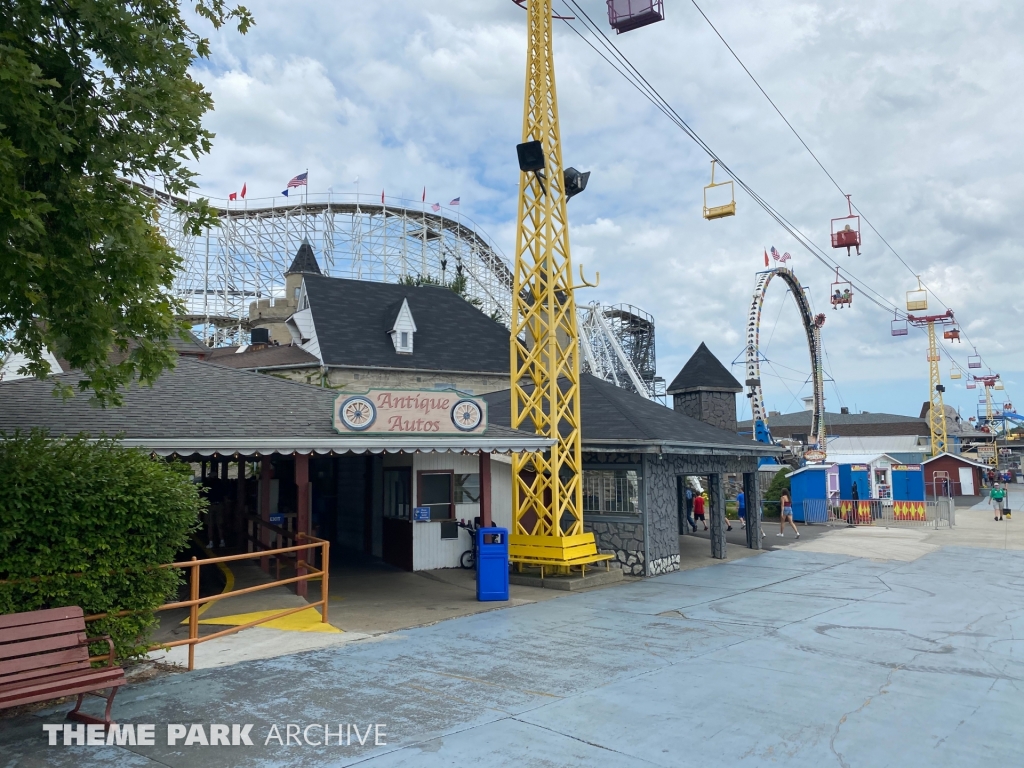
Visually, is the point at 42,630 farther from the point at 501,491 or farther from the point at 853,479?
the point at 853,479

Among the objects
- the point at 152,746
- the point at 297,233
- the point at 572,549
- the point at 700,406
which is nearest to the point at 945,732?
the point at 152,746

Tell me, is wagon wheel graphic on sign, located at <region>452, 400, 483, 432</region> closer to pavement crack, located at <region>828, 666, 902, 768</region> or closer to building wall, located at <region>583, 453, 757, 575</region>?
building wall, located at <region>583, 453, 757, 575</region>

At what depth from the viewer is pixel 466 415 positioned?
42.6 ft

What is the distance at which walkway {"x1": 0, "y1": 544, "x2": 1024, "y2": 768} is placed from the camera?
5.65 metres

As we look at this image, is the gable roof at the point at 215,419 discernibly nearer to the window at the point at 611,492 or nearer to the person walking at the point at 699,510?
the window at the point at 611,492

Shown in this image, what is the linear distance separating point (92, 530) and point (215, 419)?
4.89 m

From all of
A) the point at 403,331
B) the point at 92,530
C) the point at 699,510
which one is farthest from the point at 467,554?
the point at 403,331

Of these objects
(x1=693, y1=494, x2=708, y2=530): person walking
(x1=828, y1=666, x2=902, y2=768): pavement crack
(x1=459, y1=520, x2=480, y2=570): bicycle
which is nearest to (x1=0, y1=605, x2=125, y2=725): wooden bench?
(x1=828, y1=666, x2=902, y2=768): pavement crack

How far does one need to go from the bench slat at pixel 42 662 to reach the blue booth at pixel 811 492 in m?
27.9

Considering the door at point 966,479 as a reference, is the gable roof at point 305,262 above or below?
above

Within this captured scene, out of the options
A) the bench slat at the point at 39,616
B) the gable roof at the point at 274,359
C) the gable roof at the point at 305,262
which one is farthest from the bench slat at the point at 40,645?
the gable roof at the point at 305,262

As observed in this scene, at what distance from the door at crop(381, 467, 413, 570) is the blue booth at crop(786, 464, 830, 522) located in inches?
754

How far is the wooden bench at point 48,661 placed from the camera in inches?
217

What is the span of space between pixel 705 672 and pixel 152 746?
213 inches
